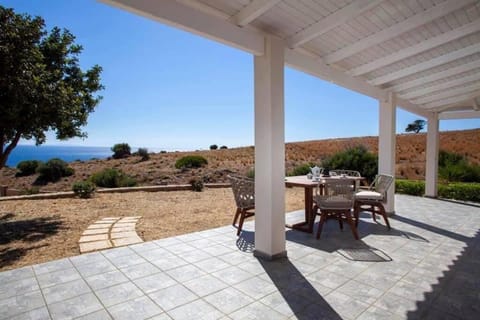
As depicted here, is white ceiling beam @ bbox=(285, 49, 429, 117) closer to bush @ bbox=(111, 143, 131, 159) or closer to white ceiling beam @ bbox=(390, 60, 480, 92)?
white ceiling beam @ bbox=(390, 60, 480, 92)

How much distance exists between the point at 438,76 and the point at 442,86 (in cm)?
72

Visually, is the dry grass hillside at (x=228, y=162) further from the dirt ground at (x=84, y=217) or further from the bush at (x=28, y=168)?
the dirt ground at (x=84, y=217)

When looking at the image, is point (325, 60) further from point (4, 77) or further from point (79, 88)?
point (79, 88)

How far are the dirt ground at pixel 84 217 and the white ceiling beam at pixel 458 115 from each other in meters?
4.32

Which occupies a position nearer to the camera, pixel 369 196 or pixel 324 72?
pixel 324 72

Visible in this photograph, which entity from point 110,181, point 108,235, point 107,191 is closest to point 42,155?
point 110,181

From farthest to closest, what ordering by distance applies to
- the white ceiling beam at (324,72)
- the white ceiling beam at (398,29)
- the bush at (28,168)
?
the bush at (28,168), the white ceiling beam at (324,72), the white ceiling beam at (398,29)

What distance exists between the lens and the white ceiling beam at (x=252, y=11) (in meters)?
2.29

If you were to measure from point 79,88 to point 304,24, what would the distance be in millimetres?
5154

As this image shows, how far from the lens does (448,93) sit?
5.34 m

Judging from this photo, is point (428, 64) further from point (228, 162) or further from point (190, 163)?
point (228, 162)

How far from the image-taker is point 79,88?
578cm

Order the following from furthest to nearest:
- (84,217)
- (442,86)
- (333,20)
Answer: (84,217), (442,86), (333,20)

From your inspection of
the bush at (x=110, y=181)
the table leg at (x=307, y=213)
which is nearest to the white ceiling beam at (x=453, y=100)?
the table leg at (x=307, y=213)
